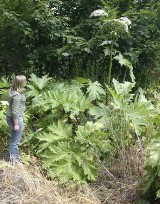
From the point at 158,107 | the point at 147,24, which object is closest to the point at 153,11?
the point at 147,24

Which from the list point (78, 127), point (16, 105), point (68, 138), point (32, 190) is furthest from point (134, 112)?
point (32, 190)

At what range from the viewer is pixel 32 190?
4211mm

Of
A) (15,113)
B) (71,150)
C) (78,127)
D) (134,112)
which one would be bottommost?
(71,150)

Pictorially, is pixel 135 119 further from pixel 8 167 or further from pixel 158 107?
pixel 8 167

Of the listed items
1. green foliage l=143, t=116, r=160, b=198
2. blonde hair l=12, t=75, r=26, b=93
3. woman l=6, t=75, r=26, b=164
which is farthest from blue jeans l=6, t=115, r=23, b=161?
green foliage l=143, t=116, r=160, b=198

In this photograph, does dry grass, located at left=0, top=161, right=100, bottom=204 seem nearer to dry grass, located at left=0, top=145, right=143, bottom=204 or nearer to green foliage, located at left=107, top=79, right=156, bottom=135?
dry grass, located at left=0, top=145, right=143, bottom=204

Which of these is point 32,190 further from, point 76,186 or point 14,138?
point 14,138

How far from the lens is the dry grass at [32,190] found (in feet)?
13.5

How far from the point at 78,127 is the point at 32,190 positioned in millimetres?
996

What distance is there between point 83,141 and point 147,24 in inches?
106

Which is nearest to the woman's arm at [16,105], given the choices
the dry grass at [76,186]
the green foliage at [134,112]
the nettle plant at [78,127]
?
the nettle plant at [78,127]

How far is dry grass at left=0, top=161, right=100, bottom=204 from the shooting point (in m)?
4.11

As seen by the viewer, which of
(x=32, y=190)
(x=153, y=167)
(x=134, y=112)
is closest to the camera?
(x=153, y=167)

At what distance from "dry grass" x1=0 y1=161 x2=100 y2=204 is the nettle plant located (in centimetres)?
15
